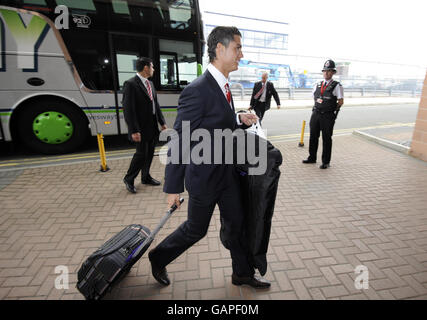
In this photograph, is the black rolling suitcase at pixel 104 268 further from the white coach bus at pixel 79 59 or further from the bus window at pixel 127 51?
the bus window at pixel 127 51

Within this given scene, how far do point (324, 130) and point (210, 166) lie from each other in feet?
14.4

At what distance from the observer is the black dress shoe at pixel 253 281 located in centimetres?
235

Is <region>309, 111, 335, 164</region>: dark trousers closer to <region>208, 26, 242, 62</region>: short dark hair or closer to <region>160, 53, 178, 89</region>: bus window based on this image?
<region>160, 53, 178, 89</region>: bus window

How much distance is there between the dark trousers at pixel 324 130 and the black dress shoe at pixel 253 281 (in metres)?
4.02

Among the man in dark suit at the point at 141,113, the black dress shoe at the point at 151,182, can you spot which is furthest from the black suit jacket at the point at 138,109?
the black dress shoe at the point at 151,182

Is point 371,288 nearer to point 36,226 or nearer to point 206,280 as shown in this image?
point 206,280

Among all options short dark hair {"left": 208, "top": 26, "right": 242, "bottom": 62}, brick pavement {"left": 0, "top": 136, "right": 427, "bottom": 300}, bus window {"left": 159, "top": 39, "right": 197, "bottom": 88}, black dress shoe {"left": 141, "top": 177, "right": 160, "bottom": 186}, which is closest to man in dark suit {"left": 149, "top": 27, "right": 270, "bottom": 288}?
short dark hair {"left": 208, "top": 26, "right": 242, "bottom": 62}

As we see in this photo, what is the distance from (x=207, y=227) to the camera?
2117 mm

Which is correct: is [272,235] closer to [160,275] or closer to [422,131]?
[160,275]

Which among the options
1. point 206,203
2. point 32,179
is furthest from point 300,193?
point 32,179

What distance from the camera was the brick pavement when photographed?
2398mm
